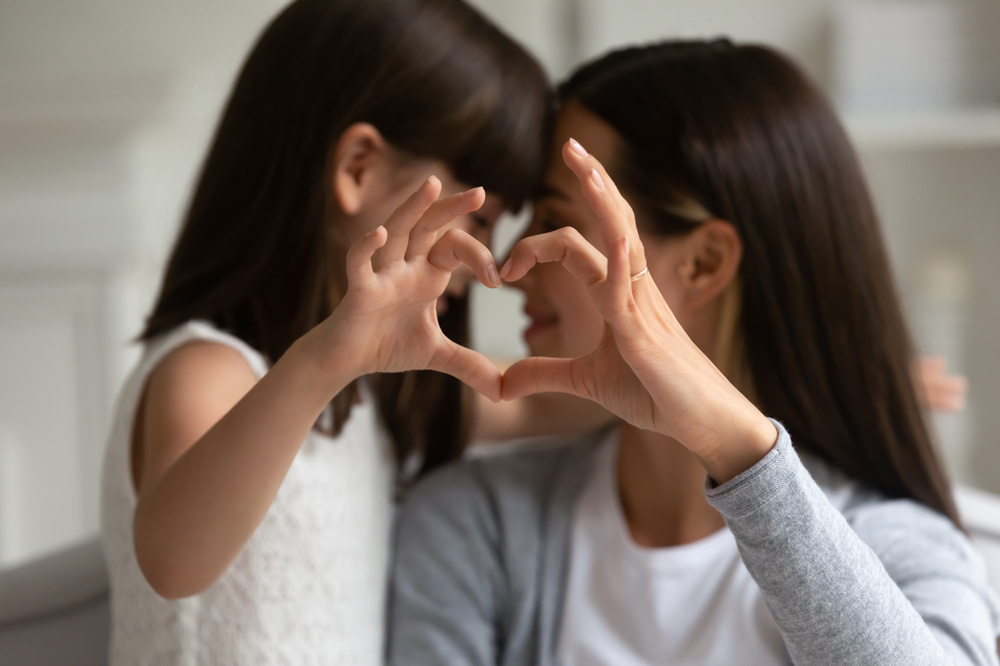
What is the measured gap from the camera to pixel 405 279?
1.92 feet

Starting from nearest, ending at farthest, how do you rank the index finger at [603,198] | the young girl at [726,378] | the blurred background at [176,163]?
1. the index finger at [603,198]
2. the young girl at [726,378]
3. the blurred background at [176,163]

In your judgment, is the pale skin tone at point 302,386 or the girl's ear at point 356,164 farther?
the girl's ear at point 356,164

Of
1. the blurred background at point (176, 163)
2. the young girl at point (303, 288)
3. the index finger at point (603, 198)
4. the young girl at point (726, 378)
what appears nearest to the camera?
the index finger at point (603, 198)

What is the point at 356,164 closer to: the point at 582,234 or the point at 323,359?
the point at 582,234

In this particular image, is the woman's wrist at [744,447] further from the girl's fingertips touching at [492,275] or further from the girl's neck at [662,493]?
the girl's neck at [662,493]

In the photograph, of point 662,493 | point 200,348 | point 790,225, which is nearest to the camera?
point 200,348

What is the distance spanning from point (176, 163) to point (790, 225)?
4.46ft

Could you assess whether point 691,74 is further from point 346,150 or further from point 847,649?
point 847,649

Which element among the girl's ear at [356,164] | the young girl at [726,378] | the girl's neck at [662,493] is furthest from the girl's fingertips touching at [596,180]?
the girl's neck at [662,493]

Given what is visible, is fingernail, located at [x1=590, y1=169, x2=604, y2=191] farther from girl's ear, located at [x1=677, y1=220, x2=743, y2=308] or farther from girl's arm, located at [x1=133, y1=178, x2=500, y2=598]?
girl's ear, located at [x1=677, y1=220, x2=743, y2=308]

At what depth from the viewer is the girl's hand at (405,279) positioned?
563 mm

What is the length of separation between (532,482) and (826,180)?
490 millimetres

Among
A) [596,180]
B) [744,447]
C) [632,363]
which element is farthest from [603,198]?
[744,447]

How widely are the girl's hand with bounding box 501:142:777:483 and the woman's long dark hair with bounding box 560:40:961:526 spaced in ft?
1.01
